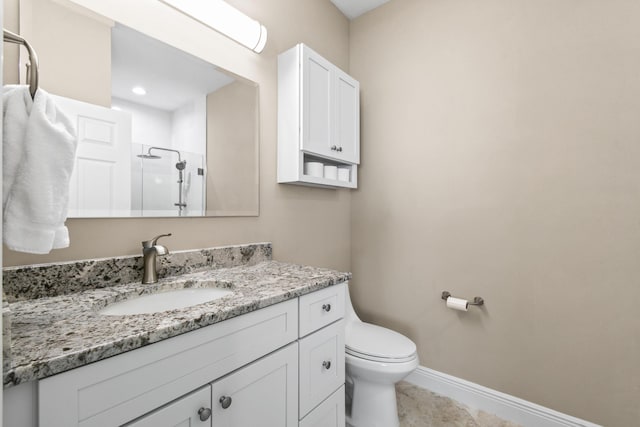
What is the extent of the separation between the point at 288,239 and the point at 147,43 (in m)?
1.14

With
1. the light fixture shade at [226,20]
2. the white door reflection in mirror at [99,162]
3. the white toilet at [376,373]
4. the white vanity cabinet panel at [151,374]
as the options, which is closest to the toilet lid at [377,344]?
the white toilet at [376,373]

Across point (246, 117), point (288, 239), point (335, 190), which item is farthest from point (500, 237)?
point (246, 117)

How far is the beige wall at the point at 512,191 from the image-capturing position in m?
1.33

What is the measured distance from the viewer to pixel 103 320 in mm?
713

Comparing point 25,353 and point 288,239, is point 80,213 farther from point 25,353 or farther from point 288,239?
point 288,239

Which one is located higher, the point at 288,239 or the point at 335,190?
the point at 335,190

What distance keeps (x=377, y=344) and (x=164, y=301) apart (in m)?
1.06

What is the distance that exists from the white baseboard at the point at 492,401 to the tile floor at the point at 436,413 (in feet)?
0.11

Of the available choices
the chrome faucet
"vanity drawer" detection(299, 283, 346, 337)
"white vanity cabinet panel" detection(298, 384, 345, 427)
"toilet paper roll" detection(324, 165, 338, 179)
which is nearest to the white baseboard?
"white vanity cabinet panel" detection(298, 384, 345, 427)

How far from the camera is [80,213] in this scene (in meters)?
0.97

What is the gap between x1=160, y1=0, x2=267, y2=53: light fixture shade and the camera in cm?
120

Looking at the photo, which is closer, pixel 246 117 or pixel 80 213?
pixel 80 213

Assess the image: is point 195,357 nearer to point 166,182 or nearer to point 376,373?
point 166,182

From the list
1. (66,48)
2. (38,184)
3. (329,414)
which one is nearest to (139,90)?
(66,48)
